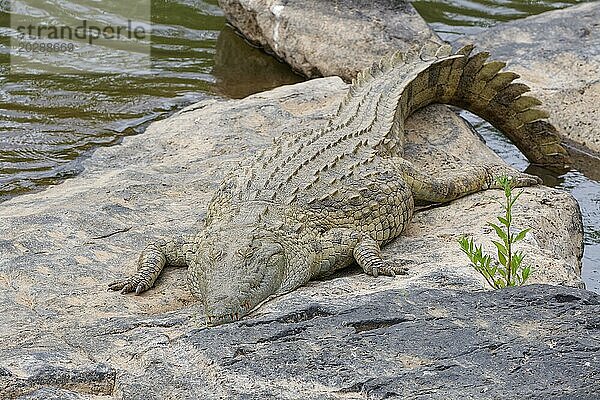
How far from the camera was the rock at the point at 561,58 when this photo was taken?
8.66 metres

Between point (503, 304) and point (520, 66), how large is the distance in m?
5.86

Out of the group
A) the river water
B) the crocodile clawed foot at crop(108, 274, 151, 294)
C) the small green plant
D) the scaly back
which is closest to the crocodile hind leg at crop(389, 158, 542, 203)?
the scaly back

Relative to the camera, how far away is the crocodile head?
4.17 m

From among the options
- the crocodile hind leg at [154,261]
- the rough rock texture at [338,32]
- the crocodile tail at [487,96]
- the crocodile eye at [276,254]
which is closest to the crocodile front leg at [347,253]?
the crocodile eye at [276,254]

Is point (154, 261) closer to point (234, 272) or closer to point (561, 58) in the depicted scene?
point (234, 272)

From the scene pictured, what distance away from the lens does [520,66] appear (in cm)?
928

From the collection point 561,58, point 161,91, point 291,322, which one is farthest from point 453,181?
point 161,91

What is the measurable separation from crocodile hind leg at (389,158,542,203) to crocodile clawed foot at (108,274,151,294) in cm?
191

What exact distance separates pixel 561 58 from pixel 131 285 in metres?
6.00

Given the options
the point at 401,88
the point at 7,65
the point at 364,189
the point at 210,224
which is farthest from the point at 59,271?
the point at 7,65

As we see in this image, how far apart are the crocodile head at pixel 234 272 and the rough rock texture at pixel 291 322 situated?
0.46 ft

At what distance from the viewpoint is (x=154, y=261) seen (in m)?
4.95

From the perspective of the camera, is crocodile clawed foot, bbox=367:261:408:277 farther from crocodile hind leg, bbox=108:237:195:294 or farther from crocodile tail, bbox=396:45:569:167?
crocodile tail, bbox=396:45:569:167

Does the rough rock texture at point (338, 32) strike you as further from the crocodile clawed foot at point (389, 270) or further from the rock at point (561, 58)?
the crocodile clawed foot at point (389, 270)
